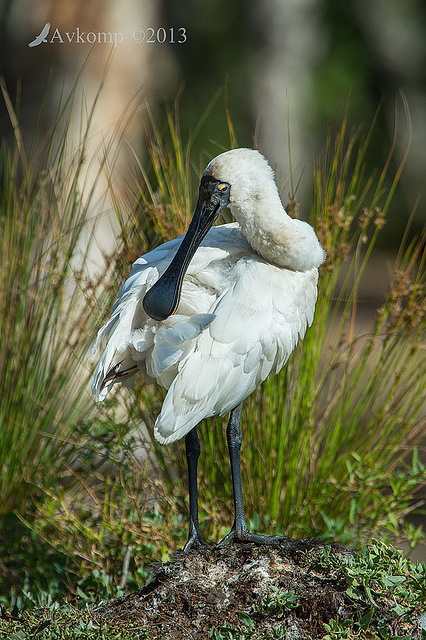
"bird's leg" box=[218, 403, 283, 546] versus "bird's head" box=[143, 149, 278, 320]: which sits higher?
"bird's head" box=[143, 149, 278, 320]

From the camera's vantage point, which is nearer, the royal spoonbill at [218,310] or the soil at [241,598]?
the soil at [241,598]

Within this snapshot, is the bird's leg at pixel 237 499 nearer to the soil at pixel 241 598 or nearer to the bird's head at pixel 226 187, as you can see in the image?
the soil at pixel 241 598

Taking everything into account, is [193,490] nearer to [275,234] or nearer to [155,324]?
[155,324]

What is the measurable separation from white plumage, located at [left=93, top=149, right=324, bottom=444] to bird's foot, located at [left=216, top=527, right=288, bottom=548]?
447 millimetres

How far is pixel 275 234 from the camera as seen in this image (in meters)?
2.77

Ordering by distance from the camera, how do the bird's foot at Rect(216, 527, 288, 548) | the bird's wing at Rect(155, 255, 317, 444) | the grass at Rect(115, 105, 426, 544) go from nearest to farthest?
the bird's wing at Rect(155, 255, 317, 444) → the bird's foot at Rect(216, 527, 288, 548) → the grass at Rect(115, 105, 426, 544)

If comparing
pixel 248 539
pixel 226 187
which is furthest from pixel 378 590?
pixel 226 187

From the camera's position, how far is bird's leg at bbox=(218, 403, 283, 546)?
2713 mm

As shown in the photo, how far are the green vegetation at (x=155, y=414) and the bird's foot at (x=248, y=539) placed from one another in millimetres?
526

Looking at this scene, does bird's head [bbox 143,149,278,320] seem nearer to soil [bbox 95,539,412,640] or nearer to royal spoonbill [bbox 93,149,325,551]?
royal spoonbill [bbox 93,149,325,551]

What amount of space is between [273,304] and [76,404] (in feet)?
4.73

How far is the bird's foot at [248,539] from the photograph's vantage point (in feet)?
8.80

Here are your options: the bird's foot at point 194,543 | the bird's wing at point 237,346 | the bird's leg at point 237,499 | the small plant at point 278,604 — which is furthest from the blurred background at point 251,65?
the small plant at point 278,604

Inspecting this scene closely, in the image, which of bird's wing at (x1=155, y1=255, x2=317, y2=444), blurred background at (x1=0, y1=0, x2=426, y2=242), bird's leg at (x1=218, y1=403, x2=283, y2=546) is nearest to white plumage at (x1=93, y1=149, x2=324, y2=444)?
bird's wing at (x1=155, y1=255, x2=317, y2=444)
